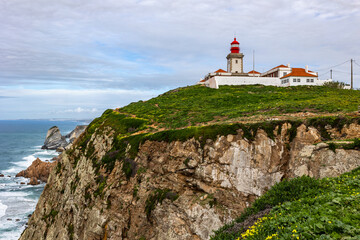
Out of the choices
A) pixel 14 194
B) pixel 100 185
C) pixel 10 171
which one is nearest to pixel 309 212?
pixel 100 185

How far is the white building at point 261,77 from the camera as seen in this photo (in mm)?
48469

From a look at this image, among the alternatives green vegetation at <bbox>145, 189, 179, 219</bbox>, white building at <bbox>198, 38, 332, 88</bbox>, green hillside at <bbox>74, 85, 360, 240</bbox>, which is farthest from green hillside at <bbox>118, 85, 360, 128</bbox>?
green vegetation at <bbox>145, 189, 179, 219</bbox>

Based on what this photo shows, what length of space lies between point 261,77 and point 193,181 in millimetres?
38958

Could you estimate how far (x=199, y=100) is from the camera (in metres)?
41.4

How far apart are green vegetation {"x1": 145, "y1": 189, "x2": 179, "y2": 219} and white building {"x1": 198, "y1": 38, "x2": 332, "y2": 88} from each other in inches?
1391

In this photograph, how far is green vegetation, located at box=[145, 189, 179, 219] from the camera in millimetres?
19584

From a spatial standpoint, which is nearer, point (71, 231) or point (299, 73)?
point (71, 231)

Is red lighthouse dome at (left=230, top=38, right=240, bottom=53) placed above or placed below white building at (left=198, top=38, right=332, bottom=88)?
above

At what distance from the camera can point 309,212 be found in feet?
25.0

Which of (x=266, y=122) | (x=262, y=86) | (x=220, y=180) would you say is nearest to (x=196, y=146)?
(x=220, y=180)

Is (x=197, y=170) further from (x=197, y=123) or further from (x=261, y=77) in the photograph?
(x=261, y=77)

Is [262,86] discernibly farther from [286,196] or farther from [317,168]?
[286,196]

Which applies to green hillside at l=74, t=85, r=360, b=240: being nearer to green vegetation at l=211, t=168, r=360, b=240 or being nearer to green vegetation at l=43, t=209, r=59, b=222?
green vegetation at l=211, t=168, r=360, b=240

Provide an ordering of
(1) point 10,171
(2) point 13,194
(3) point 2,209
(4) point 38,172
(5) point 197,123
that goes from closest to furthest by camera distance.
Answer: (5) point 197,123, (3) point 2,209, (2) point 13,194, (4) point 38,172, (1) point 10,171
